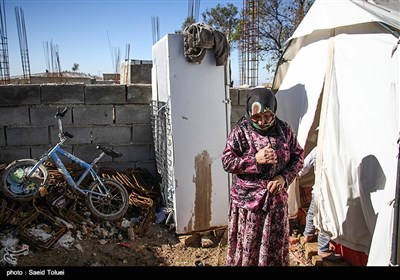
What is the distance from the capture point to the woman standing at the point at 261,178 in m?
2.17

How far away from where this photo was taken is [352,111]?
2.68 meters

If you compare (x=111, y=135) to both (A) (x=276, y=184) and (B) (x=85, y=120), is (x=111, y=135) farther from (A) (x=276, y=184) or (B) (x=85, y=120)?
(A) (x=276, y=184)

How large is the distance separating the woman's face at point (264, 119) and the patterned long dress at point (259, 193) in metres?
0.07

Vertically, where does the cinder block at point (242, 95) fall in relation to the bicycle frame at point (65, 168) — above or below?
above

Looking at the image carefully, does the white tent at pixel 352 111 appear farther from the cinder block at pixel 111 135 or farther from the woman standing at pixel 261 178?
the cinder block at pixel 111 135

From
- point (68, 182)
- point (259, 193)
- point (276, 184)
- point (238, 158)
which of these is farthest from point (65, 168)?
point (276, 184)

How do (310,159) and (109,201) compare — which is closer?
(310,159)

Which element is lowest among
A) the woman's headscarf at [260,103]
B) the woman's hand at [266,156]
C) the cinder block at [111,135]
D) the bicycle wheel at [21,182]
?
the bicycle wheel at [21,182]

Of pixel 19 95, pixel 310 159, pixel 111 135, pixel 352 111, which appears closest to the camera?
pixel 352 111

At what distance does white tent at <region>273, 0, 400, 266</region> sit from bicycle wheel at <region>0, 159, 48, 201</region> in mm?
2646

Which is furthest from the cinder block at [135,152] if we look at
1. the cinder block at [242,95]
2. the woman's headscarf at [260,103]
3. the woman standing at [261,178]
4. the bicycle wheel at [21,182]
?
the woman's headscarf at [260,103]

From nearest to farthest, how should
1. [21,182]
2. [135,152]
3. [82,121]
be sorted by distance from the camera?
[21,182] → [82,121] → [135,152]

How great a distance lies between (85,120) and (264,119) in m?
2.48

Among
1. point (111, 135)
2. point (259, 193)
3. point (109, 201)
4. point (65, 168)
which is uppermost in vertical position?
point (111, 135)
